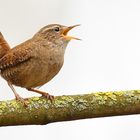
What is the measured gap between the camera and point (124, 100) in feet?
6.21

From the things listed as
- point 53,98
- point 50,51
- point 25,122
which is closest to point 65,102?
point 53,98

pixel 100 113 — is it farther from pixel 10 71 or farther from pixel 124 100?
pixel 10 71

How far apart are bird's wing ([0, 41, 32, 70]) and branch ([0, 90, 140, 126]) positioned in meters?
0.52

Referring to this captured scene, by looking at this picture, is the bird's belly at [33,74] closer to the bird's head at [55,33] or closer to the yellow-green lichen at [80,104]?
the bird's head at [55,33]

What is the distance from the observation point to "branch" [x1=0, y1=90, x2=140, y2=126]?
177 centimetres

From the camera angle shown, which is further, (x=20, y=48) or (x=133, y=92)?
(x=20, y=48)

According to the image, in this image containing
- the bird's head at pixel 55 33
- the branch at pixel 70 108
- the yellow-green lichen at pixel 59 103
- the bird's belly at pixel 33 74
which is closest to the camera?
the branch at pixel 70 108

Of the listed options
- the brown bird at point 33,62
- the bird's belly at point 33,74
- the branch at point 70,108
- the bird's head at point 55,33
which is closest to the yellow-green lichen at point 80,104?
the branch at point 70,108

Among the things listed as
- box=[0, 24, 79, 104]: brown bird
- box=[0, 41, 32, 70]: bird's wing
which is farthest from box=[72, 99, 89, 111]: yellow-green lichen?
box=[0, 41, 32, 70]: bird's wing

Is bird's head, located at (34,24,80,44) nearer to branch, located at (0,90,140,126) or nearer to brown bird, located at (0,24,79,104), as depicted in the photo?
brown bird, located at (0,24,79,104)

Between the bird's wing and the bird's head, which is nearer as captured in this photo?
the bird's wing

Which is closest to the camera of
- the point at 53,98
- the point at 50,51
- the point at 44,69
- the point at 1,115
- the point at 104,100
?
the point at 1,115

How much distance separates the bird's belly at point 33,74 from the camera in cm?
229

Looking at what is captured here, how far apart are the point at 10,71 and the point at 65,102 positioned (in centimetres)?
64
